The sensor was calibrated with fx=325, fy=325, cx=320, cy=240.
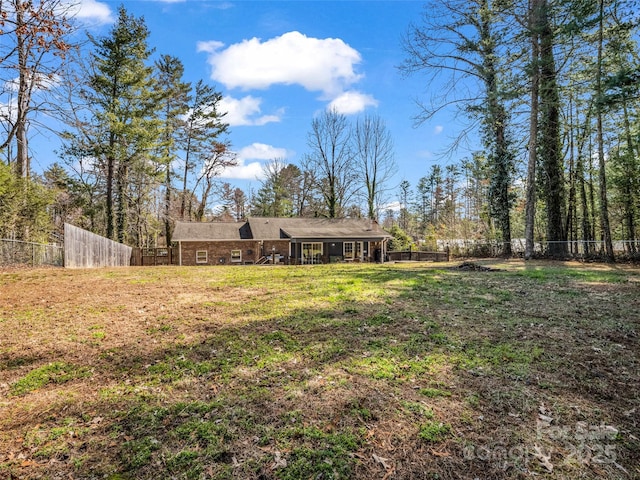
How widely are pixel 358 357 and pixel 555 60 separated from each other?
47.5 ft

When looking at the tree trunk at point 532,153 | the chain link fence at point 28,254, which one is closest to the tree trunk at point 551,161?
the tree trunk at point 532,153

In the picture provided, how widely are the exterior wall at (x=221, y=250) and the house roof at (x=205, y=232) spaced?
350mm

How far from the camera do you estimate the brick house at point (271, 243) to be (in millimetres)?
22109

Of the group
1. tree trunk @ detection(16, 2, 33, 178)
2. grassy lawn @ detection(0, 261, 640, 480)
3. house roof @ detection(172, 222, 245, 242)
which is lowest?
grassy lawn @ detection(0, 261, 640, 480)

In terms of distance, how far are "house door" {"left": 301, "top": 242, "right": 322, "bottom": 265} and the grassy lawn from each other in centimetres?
1748

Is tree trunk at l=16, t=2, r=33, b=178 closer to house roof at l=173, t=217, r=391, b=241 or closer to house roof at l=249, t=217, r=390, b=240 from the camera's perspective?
house roof at l=173, t=217, r=391, b=241

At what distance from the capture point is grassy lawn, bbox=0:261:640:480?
2.07m

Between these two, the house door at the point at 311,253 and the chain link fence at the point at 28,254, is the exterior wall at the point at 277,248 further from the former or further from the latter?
the chain link fence at the point at 28,254

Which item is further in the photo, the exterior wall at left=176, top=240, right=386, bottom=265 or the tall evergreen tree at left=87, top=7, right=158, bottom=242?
the exterior wall at left=176, top=240, right=386, bottom=265

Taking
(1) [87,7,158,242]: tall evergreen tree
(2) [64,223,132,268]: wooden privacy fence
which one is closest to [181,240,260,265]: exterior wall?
(2) [64,223,132,268]: wooden privacy fence

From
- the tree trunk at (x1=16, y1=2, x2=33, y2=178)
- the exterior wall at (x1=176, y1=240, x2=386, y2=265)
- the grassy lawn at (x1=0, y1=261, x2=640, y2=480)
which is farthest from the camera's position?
the exterior wall at (x1=176, y1=240, x2=386, y2=265)

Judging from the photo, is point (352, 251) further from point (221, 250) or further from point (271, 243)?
point (221, 250)

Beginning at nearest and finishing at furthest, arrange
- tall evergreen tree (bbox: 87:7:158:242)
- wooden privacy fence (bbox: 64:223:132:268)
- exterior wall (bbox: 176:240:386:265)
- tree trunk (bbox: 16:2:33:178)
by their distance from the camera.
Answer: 1. tree trunk (bbox: 16:2:33:178)
2. wooden privacy fence (bbox: 64:223:132:268)
3. tall evergreen tree (bbox: 87:7:158:242)
4. exterior wall (bbox: 176:240:386:265)

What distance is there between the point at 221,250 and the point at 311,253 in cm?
628
